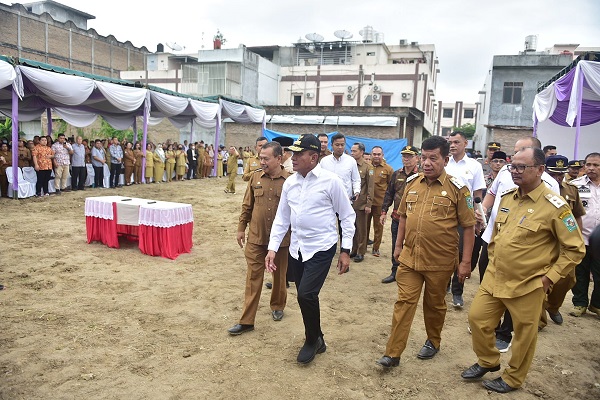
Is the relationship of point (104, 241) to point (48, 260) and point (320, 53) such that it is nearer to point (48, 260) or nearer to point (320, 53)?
point (48, 260)

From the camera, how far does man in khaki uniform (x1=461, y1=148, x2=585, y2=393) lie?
2.82 m

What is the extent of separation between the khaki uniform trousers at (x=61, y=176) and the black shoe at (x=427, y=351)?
11881mm

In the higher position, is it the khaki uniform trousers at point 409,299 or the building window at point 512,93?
the building window at point 512,93

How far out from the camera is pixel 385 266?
21.9ft

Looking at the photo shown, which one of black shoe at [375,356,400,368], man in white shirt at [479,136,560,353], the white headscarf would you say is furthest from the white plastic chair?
man in white shirt at [479,136,560,353]

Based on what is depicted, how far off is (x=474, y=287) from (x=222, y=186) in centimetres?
1273

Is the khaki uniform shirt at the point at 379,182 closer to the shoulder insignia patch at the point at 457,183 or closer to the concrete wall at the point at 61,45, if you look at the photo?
the shoulder insignia patch at the point at 457,183

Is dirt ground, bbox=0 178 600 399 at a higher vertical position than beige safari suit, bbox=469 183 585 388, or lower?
lower

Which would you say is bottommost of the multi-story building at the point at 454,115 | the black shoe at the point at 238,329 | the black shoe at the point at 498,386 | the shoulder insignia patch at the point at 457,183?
the black shoe at the point at 238,329

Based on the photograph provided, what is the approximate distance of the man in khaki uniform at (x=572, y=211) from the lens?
409cm

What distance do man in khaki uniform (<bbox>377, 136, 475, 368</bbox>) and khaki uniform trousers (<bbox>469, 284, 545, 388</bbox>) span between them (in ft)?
1.16

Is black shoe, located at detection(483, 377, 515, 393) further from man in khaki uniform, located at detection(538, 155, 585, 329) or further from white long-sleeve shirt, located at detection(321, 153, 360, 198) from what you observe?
white long-sleeve shirt, located at detection(321, 153, 360, 198)

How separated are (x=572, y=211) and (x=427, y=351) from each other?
192 centimetres

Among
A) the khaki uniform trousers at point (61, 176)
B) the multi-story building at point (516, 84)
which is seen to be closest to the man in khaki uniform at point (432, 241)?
the khaki uniform trousers at point (61, 176)
